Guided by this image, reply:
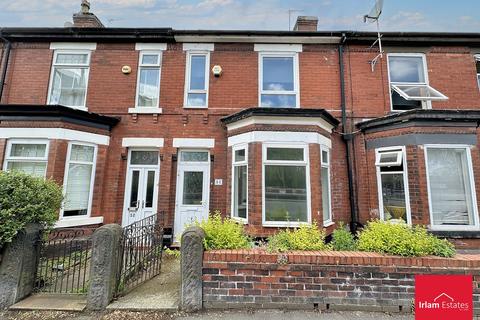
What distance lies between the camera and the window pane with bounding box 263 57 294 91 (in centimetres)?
844

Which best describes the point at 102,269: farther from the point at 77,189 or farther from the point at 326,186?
the point at 326,186

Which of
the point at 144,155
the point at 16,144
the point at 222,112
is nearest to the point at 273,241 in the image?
the point at 222,112

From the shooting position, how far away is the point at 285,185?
6.78 metres

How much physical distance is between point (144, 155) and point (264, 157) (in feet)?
14.0

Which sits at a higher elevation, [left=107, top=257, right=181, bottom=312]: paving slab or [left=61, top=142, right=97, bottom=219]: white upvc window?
[left=61, top=142, right=97, bottom=219]: white upvc window

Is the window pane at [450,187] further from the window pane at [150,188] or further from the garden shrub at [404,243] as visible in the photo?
the window pane at [150,188]

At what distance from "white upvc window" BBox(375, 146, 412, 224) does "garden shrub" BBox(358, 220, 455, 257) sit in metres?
3.34

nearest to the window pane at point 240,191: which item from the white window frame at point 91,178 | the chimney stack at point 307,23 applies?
the white window frame at point 91,178

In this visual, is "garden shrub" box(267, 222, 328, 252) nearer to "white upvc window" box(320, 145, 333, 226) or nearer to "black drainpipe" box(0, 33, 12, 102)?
"white upvc window" box(320, 145, 333, 226)

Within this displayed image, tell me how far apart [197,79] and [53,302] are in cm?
715

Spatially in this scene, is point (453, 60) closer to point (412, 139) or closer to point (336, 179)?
point (412, 139)

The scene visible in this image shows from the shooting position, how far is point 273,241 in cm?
400

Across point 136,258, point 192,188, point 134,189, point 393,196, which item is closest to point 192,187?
point 192,188

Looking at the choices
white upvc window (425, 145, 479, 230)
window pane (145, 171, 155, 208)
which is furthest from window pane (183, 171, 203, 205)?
white upvc window (425, 145, 479, 230)
